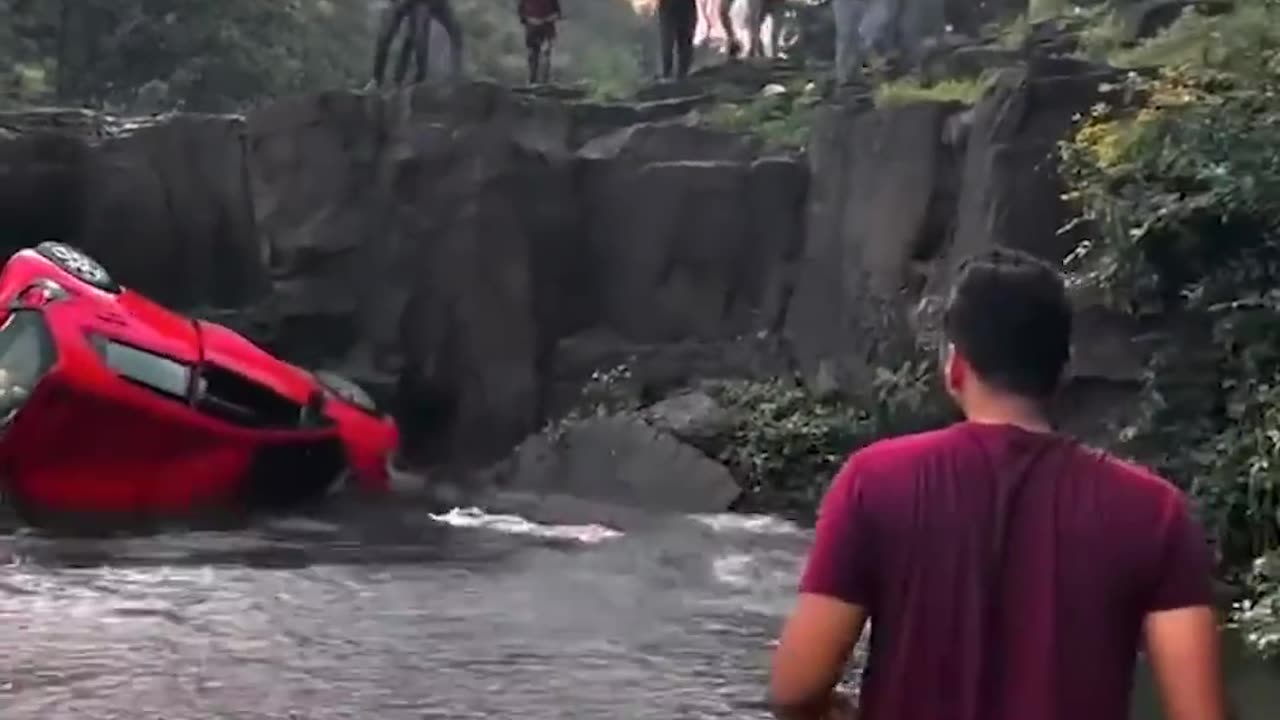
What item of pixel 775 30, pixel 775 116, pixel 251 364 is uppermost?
pixel 775 30

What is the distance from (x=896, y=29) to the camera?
20.6 m

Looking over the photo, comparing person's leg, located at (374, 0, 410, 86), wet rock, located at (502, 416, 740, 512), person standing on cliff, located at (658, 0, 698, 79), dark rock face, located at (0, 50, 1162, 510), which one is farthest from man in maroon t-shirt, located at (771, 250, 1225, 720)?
person standing on cliff, located at (658, 0, 698, 79)

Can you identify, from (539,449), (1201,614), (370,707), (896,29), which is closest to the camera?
(1201,614)

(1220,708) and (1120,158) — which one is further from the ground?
(1120,158)

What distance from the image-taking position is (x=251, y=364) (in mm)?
14992

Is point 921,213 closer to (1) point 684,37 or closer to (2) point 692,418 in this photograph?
(2) point 692,418

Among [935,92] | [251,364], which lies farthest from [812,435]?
[251,364]

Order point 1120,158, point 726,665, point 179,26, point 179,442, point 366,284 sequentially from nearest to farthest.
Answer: point 726,665
point 1120,158
point 179,442
point 366,284
point 179,26

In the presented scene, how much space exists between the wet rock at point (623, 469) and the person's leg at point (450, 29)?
4.92 m

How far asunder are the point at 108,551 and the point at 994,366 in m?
10.1

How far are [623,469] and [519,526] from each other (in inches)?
56.3

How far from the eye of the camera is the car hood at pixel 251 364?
581 inches

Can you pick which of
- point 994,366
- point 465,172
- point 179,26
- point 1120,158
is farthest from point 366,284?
point 994,366

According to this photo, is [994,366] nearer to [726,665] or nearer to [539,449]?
[726,665]
